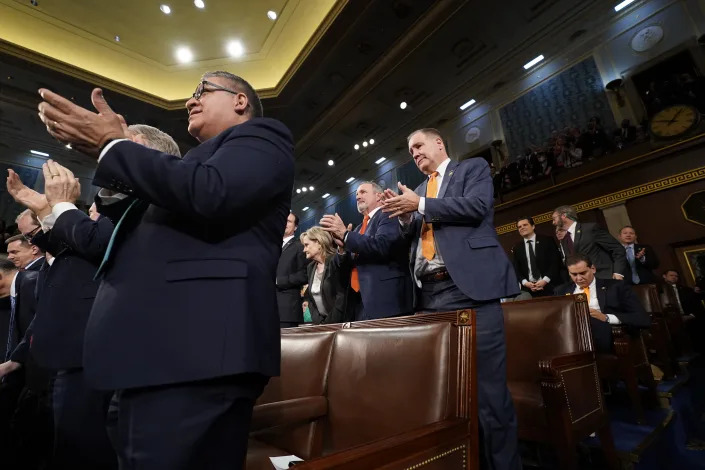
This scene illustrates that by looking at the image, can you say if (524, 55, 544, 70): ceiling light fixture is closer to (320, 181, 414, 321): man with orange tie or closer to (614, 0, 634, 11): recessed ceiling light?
(614, 0, 634, 11): recessed ceiling light

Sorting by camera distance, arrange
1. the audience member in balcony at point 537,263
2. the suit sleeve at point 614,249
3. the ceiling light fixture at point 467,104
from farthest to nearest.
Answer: the ceiling light fixture at point 467,104 < the audience member in balcony at point 537,263 < the suit sleeve at point 614,249

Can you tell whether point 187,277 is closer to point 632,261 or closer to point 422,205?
point 422,205

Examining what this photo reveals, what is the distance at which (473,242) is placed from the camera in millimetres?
1560

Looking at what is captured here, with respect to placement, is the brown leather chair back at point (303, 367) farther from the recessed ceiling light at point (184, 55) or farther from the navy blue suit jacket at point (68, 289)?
the recessed ceiling light at point (184, 55)

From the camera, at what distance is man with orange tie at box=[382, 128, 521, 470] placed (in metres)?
1.33

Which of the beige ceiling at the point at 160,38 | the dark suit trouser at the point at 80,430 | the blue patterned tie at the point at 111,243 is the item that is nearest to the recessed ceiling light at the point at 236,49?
the beige ceiling at the point at 160,38

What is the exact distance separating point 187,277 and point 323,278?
2295 millimetres

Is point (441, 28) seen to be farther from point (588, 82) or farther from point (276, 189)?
point (276, 189)

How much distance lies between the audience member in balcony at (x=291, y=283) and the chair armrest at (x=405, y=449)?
7.52 ft

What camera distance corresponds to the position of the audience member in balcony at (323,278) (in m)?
2.71

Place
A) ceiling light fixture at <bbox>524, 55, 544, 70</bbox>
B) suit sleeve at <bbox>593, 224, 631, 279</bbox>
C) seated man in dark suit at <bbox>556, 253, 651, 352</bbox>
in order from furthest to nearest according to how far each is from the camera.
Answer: ceiling light fixture at <bbox>524, 55, 544, 70</bbox>, suit sleeve at <bbox>593, 224, 631, 279</bbox>, seated man in dark suit at <bbox>556, 253, 651, 352</bbox>

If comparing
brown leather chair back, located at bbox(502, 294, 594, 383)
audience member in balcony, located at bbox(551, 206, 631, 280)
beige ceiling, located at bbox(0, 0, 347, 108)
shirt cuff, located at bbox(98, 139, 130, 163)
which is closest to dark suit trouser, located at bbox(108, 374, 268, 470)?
shirt cuff, located at bbox(98, 139, 130, 163)

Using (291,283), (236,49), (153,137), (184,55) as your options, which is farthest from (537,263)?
(184,55)

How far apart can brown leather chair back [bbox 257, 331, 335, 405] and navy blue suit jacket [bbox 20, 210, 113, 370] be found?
779mm
